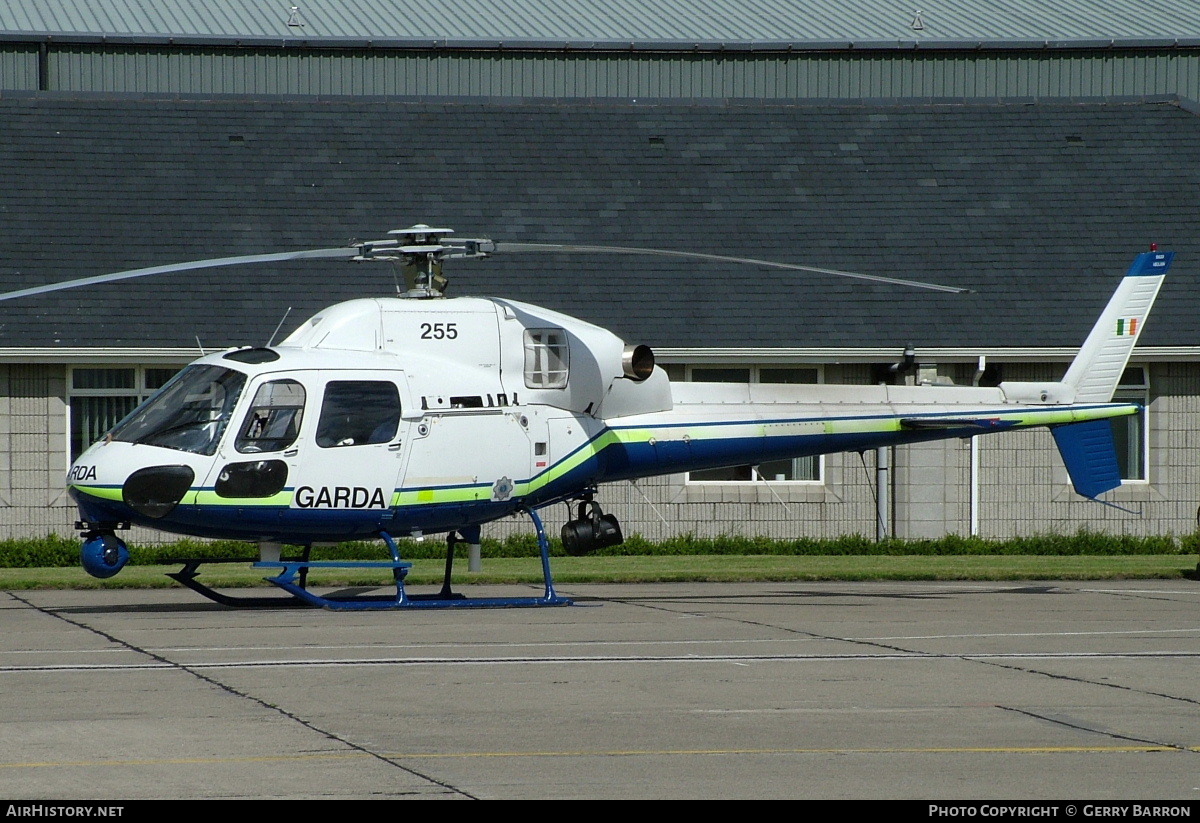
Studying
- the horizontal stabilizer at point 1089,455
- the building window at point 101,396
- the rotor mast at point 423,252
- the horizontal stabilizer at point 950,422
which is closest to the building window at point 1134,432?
the horizontal stabilizer at point 1089,455

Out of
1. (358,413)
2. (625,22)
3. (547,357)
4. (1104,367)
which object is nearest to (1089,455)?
(1104,367)

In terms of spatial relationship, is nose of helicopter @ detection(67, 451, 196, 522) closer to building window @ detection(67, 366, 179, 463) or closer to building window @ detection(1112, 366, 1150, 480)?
building window @ detection(67, 366, 179, 463)

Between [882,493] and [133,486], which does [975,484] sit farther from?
[133,486]

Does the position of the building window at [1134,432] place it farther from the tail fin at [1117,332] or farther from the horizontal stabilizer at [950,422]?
the horizontal stabilizer at [950,422]

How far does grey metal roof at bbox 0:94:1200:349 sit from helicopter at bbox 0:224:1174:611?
6116 millimetres

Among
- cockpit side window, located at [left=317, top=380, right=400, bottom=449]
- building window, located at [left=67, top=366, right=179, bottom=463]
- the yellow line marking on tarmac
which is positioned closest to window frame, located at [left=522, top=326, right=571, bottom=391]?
cockpit side window, located at [left=317, top=380, right=400, bottom=449]

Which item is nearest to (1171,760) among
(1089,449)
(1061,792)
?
(1061,792)

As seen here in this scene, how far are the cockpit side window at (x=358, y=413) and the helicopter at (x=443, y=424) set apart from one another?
0.8 inches

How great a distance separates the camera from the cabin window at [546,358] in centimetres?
1661

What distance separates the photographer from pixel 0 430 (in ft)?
74.2

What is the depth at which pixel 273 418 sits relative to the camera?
603 inches

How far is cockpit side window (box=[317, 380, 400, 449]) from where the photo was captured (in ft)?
50.9

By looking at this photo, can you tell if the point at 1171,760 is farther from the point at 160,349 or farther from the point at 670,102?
the point at 670,102

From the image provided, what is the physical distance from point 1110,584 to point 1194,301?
24.0 feet
